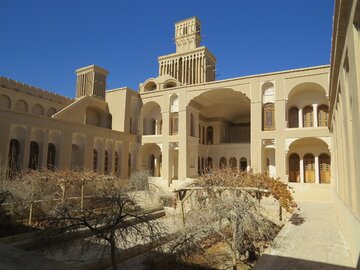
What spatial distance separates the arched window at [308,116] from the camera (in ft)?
75.4

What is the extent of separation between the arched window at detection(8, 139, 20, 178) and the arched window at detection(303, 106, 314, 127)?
1977 centimetres

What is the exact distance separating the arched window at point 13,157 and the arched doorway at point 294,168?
19.1m

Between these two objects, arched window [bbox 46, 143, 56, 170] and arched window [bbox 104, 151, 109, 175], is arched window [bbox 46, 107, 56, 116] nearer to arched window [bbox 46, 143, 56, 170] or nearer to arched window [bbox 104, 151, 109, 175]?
arched window [bbox 104, 151, 109, 175]

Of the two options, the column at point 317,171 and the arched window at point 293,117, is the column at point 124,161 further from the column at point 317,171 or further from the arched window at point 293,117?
the column at point 317,171

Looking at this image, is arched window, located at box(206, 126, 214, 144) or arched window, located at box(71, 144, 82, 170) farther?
arched window, located at box(206, 126, 214, 144)

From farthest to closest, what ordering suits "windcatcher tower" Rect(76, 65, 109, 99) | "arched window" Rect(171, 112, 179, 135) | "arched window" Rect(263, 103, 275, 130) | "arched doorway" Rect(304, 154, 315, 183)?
"windcatcher tower" Rect(76, 65, 109, 99) → "arched window" Rect(171, 112, 179, 135) → "arched doorway" Rect(304, 154, 315, 183) → "arched window" Rect(263, 103, 275, 130)

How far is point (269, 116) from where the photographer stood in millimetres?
22828

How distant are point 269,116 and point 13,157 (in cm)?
1726

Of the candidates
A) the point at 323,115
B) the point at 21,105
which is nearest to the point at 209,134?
the point at 323,115

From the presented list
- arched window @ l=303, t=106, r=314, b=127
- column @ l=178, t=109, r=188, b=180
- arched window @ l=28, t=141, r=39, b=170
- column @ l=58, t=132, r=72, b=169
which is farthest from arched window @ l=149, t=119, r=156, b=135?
arched window @ l=303, t=106, r=314, b=127

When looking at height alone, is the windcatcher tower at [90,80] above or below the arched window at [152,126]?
above

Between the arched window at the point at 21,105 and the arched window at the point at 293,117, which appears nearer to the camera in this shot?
the arched window at the point at 293,117

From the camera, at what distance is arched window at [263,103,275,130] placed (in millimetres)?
22688

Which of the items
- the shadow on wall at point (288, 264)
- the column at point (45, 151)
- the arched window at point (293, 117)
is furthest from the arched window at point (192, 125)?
the shadow on wall at point (288, 264)
